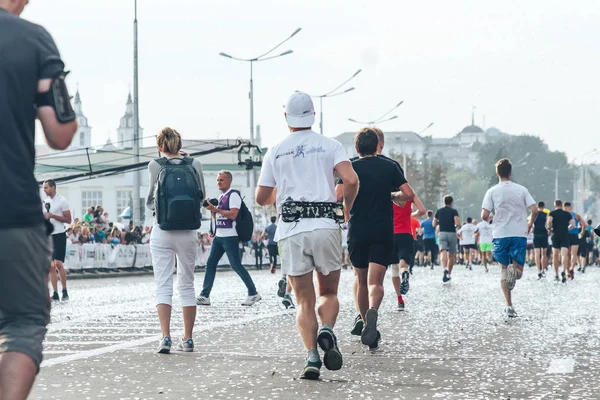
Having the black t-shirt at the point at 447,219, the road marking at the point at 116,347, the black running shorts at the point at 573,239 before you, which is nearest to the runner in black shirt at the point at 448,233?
the black t-shirt at the point at 447,219

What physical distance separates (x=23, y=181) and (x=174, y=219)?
569 cm

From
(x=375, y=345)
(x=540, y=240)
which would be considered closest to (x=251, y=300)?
(x=375, y=345)

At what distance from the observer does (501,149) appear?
193 meters

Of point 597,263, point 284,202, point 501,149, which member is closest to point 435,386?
point 284,202

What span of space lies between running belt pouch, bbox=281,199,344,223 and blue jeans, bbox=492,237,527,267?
6.72 meters

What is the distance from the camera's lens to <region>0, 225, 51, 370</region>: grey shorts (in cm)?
399

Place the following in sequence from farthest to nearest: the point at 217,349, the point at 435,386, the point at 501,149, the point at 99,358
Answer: the point at 501,149
the point at 217,349
the point at 99,358
the point at 435,386

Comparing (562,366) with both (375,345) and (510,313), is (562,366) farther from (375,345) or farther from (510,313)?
(510,313)

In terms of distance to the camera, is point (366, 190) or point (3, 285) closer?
point (3, 285)

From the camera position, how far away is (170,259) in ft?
32.8

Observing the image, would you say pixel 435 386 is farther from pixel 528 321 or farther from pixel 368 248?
pixel 528 321

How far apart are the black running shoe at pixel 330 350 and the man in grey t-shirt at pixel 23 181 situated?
363 centimetres

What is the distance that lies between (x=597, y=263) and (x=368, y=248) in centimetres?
4234

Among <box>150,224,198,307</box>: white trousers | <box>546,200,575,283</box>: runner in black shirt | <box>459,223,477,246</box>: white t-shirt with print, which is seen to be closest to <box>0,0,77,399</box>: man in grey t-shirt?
<box>150,224,198,307</box>: white trousers
